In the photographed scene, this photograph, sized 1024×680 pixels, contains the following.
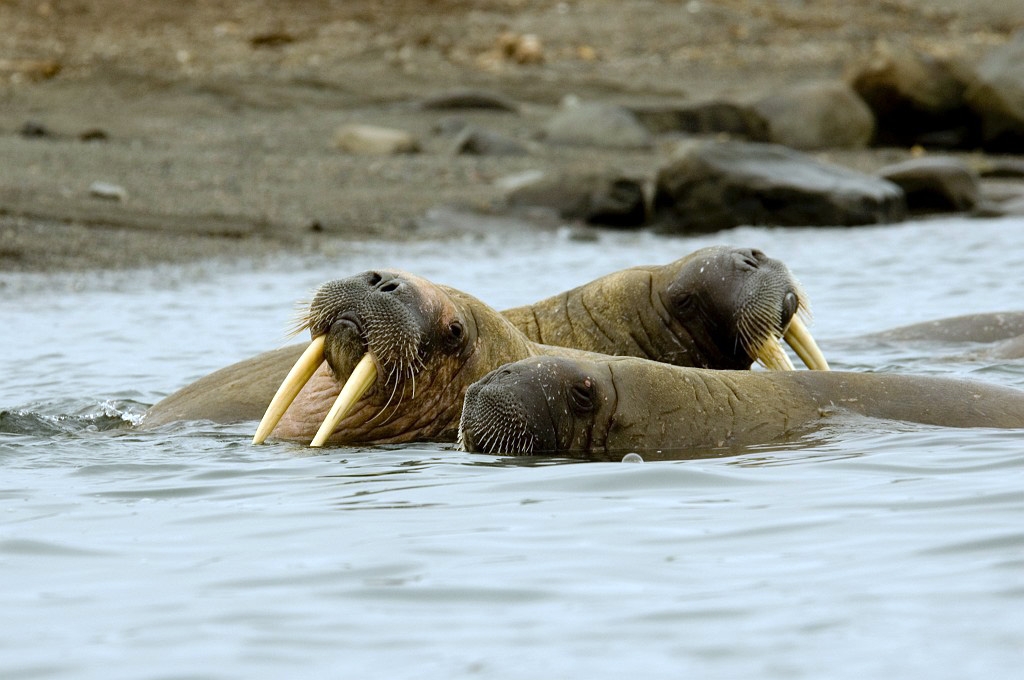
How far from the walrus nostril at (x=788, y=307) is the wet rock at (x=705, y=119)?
18.7 meters

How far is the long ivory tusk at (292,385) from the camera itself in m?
7.28

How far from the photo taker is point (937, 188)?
70.7 feet

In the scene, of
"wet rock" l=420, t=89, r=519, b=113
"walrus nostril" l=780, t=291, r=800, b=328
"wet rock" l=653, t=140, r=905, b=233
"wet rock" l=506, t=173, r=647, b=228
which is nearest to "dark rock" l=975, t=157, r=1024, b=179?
"wet rock" l=653, t=140, r=905, b=233

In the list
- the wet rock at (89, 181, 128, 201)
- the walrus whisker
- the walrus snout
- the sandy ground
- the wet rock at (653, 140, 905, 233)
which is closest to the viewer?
the walrus snout

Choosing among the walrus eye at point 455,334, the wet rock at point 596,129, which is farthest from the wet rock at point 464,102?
the walrus eye at point 455,334

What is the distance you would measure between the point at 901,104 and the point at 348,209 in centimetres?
1125

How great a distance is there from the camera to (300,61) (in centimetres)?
3050

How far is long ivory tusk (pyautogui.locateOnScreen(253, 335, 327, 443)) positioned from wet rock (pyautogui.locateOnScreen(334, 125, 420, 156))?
16.6 metres

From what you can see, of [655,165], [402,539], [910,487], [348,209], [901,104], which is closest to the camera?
[402,539]

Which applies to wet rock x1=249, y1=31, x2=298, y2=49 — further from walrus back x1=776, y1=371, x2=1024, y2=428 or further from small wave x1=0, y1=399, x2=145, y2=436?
walrus back x1=776, y1=371, x2=1024, y2=428

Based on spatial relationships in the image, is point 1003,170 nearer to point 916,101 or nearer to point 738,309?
point 916,101

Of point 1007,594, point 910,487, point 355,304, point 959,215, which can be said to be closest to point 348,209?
point 959,215

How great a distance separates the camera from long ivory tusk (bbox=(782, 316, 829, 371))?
8508mm

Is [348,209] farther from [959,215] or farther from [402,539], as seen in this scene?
[402,539]
